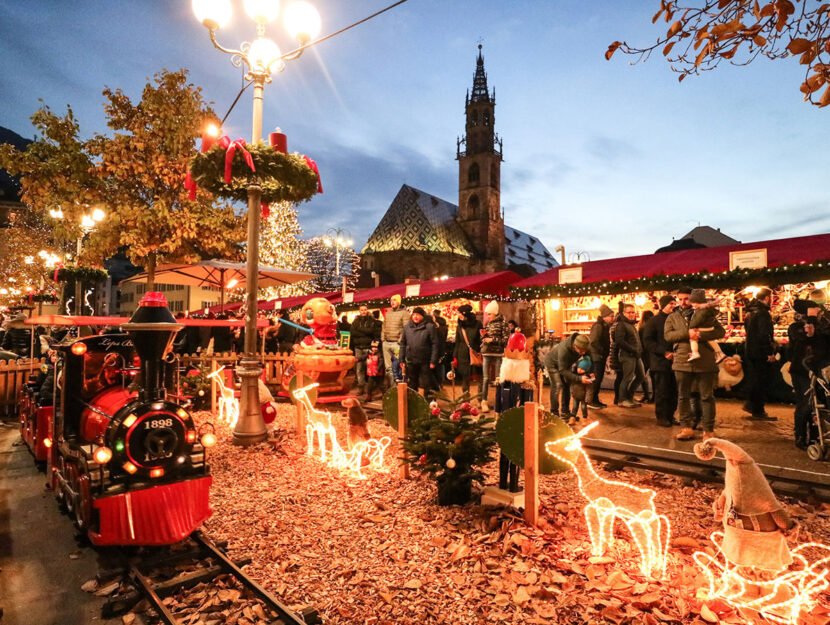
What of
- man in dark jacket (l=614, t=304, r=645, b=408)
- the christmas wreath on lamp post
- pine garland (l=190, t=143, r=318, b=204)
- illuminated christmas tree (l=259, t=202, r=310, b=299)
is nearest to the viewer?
the christmas wreath on lamp post

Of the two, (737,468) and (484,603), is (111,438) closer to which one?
(484,603)

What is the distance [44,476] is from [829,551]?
7988 mm

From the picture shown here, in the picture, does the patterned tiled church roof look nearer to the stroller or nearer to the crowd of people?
the crowd of people

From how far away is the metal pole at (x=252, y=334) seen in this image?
22.4ft

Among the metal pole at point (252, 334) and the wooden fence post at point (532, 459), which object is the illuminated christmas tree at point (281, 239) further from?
the wooden fence post at point (532, 459)

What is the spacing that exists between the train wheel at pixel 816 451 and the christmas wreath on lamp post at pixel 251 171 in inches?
288

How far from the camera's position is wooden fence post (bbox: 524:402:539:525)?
3898 millimetres

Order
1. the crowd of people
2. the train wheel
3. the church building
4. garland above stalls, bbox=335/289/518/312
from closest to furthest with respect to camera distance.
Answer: the train wheel < the crowd of people < garland above stalls, bbox=335/289/518/312 < the church building

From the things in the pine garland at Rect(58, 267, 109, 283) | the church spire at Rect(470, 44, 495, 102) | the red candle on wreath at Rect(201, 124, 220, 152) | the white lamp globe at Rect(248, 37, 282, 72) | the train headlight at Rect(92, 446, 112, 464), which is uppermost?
the church spire at Rect(470, 44, 495, 102)

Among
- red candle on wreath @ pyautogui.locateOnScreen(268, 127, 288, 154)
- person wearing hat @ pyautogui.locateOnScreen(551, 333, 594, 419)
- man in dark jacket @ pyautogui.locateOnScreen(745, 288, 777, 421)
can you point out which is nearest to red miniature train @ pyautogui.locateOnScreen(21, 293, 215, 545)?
red candle on wreath @ pyautogui.locateOnScreen(268, 127, 288, 154)

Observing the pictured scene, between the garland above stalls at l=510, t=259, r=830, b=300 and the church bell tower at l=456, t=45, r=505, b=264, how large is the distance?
46.0m

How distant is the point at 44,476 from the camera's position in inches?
231

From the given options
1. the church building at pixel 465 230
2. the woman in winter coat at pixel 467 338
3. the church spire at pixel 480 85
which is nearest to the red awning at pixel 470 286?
the woman in winter coat at pixel 467 338

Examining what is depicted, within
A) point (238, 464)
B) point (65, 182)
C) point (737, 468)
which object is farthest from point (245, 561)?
point (65, 182)
